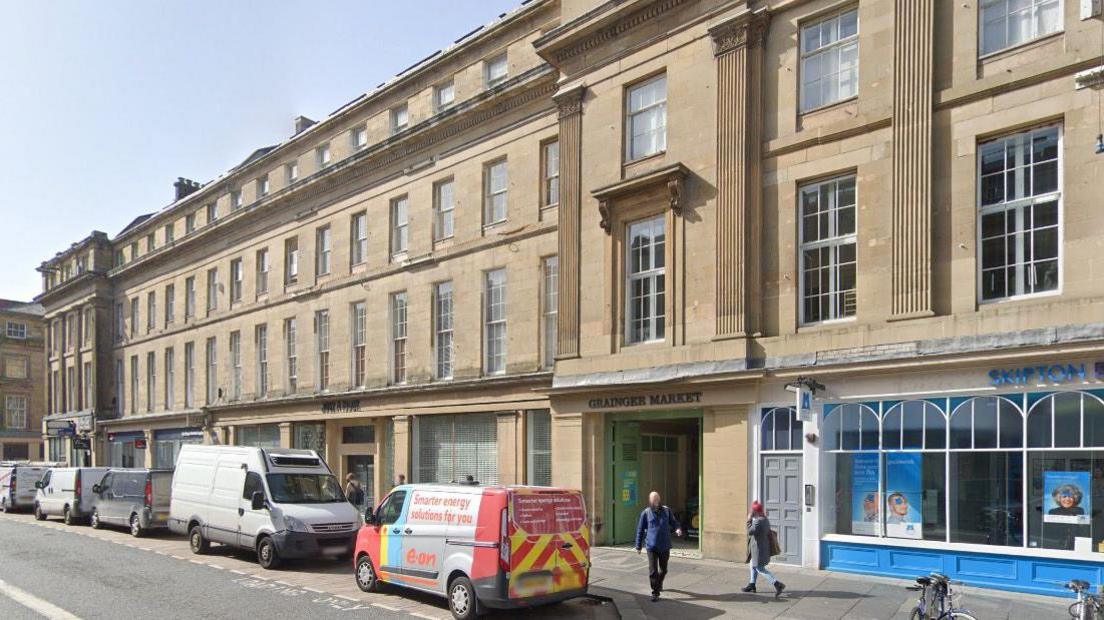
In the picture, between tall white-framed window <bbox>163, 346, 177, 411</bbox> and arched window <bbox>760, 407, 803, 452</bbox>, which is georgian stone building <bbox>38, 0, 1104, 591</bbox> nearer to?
arched window <bbox>760, 407, 803, 452</bbox>

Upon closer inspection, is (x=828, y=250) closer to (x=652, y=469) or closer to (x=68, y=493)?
(x=652, y=469)

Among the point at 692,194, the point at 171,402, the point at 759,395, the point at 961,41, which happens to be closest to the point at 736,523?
the point at 759,395

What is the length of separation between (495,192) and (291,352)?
1257cm

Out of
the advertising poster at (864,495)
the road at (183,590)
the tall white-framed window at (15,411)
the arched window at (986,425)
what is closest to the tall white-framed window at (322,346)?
the road at (183,590)

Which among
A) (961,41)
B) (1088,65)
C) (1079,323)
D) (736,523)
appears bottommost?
(736,523)

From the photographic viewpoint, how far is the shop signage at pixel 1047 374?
11438 millimetres

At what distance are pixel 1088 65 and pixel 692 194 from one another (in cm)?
709

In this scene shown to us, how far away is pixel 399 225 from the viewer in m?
25.8

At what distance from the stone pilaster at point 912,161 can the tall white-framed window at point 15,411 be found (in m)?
72.1

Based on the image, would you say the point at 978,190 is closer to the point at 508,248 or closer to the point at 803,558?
the point at 803,558

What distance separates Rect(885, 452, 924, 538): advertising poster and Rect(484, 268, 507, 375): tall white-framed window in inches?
433

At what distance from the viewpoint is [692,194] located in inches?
654

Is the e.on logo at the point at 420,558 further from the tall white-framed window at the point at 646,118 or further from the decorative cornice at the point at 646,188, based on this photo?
the tall white-framed window at the point at 646,118

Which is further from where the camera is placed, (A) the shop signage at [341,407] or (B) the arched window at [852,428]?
(A) the shop signage at [341,407]
